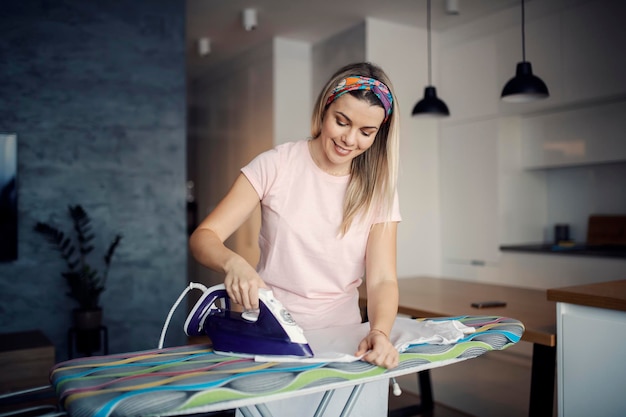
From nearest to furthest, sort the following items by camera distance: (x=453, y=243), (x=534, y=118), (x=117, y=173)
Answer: (x=117, y=173)
(x=534, y=118)
(x=453, y=243)

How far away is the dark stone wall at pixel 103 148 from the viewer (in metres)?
3.51

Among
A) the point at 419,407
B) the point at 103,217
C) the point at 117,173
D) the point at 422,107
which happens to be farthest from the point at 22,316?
the point at 422,107

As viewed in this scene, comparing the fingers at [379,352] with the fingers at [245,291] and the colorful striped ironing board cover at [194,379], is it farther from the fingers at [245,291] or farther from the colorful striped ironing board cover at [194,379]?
the fingers at [245,291]

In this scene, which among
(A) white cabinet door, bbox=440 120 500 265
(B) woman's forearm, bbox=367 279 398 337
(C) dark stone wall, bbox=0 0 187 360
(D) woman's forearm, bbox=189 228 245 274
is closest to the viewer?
(D) woman's forearm, bbox=189 228 245 274

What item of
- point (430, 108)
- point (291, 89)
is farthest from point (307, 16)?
point (430, 108)

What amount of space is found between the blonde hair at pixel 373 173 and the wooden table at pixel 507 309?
2.65 feet

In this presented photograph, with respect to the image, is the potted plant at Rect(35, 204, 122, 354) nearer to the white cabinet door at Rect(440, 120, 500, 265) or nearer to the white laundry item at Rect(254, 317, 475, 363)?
the white laundry item at Rect(254, 317, 475, 363)

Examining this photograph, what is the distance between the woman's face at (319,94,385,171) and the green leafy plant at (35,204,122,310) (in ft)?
8.12

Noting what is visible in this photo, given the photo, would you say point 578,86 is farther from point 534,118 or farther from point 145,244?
point 145,244

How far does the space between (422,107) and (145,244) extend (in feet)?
6.55

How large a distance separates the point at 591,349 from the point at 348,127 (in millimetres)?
1148

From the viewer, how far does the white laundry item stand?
1.09 m

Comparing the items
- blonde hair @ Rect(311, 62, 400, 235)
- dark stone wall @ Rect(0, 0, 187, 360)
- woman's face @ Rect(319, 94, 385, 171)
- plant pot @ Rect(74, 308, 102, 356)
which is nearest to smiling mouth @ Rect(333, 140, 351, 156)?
woman's face @ Rect(319, 94, 385, 171)

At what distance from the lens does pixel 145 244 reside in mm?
3838
